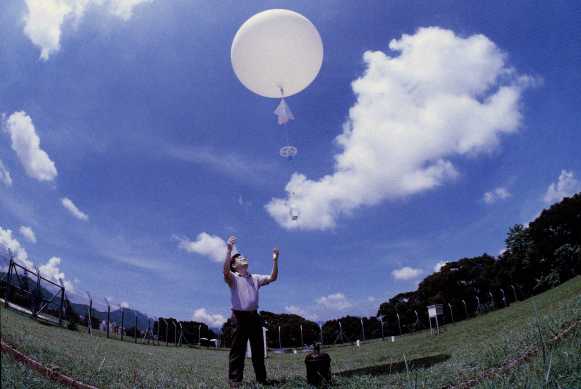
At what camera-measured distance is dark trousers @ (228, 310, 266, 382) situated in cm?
517

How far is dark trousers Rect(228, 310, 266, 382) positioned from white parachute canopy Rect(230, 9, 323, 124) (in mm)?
4190

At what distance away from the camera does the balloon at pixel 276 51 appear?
711cm

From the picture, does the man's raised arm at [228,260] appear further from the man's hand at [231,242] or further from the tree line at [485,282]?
the tree line at [485,282]

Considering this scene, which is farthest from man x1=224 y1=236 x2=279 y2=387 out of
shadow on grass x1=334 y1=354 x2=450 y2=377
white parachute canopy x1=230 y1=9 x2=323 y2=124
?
white parachute canopy x1=230 y1=9 x2=323 y2=124

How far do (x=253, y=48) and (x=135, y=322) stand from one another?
25717 mm

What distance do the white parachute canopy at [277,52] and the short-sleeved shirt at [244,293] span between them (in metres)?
3.66

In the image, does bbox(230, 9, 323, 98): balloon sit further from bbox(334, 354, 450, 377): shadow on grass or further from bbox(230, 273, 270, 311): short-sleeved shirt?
→ bbox(334, 354, 450, 377): shadow on grass

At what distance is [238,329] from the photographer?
5.30 metres

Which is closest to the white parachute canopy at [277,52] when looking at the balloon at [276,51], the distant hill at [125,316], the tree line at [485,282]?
the balloon at [276,51]

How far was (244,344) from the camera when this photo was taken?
5.31m

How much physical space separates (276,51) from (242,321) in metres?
5.00

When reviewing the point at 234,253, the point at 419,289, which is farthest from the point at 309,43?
the point at 419,289

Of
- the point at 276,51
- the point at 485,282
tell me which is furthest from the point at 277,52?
the point at 485,282

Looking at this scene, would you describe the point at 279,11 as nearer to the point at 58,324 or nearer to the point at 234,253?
the point at 234,253
